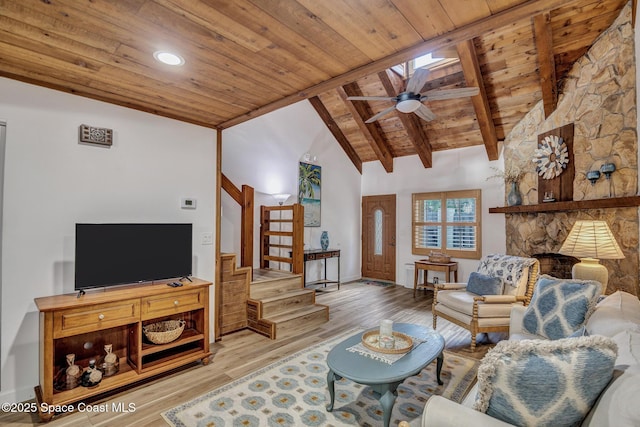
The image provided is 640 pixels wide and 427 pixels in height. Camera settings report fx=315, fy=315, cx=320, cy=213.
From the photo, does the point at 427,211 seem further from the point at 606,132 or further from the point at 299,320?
the point at 299,320

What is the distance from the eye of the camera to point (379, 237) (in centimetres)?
745

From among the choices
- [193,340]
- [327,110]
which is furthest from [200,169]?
[327,110]

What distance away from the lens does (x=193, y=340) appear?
9.86 ft

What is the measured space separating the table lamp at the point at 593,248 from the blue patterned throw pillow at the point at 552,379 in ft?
7.77

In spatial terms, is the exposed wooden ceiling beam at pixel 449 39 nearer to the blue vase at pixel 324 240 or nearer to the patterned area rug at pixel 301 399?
the patterned area rug at pixel 301 399

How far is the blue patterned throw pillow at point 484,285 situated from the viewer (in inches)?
144

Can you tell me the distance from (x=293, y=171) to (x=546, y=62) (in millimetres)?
4091

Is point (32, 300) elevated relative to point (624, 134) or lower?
lower

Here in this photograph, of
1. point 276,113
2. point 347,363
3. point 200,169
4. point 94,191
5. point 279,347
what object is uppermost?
point 276,113

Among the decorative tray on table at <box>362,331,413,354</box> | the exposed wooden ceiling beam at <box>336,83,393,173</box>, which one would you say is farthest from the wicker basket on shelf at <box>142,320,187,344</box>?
the exposed wooden ceiling beam at <box>336,83,393,173</box>

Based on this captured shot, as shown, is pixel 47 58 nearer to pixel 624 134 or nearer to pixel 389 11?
pixel 389 11

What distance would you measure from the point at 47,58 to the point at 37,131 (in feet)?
2.23

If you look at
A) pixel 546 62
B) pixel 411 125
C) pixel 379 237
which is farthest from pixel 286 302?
pixel 546 62

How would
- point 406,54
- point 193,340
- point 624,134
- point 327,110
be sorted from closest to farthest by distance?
point 406,54 < point 193,340 < point 624,134 < point 327,110
